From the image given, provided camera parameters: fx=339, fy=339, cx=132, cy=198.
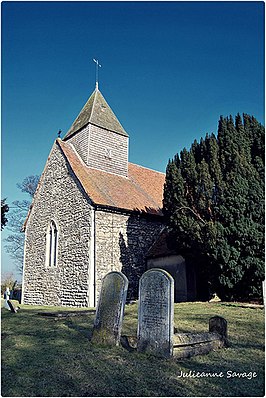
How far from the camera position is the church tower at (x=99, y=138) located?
61.8 ft

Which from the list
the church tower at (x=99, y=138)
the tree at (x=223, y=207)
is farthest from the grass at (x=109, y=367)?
the church tower at (x=99, y=138)

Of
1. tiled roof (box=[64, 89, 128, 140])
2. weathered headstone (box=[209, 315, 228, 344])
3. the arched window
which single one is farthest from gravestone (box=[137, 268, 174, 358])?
tiled roof (box=[64, 89, 128, 140])

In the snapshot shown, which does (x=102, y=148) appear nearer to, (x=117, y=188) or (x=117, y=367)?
(x=117, y=188)

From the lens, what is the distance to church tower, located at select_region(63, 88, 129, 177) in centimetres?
1884

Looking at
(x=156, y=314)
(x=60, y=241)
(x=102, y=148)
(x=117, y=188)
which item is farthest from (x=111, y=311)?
(x=102, y=148)

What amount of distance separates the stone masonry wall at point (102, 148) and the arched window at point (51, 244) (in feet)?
13.0

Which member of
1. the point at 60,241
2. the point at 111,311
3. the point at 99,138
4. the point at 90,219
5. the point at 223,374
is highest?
the point at 99,138

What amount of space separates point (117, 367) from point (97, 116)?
16464 mm

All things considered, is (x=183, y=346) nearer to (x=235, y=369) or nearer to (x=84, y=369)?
(x=235, y=369)

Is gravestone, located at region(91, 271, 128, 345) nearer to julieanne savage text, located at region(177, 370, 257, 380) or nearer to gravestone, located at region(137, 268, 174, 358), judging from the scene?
gravestone, located at region(137, 268, 174, 358)

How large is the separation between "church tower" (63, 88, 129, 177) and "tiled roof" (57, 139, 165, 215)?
18.3 inches

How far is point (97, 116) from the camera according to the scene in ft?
65.0

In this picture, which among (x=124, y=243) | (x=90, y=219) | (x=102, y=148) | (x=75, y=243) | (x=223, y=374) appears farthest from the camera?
(x=102, y=148)

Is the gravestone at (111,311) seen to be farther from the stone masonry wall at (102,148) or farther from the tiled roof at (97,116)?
the tiled roof at (97,116)
